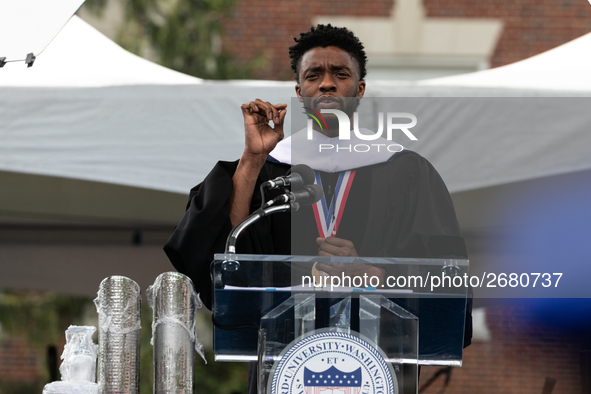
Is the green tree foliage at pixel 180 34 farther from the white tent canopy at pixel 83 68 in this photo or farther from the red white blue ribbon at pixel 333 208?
the red white blue ribbon at pixel 333 208

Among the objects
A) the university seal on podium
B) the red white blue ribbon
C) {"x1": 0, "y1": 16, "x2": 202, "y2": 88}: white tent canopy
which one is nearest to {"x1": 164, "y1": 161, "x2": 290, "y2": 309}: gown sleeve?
the red white blue ribbon

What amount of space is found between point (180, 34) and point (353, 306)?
5594 mm

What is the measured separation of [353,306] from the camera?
1.48 metres

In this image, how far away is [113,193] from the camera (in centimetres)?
354

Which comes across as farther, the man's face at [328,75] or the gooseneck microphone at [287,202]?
the man's face at [328,75]

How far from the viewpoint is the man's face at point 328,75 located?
2.06 metres

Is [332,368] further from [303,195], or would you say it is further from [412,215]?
[412,215]

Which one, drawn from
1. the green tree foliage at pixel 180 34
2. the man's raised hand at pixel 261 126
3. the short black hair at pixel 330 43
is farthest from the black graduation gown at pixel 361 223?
the green tree foliage at pixel 180 34

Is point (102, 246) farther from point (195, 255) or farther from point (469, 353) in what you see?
point (469, 353)

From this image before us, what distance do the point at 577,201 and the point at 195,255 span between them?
183 centimetres

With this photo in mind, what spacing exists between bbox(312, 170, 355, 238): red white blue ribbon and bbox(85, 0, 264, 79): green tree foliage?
489 centimetres

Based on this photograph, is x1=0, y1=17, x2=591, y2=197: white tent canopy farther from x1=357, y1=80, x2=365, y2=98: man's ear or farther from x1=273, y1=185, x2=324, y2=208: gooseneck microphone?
x1=273, y1=185, x2=324, y2=208: gooseneck microphone

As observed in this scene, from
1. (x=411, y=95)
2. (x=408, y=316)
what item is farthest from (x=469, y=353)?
(x=408, y=316)

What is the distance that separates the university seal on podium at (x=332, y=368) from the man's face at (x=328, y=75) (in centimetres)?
79
